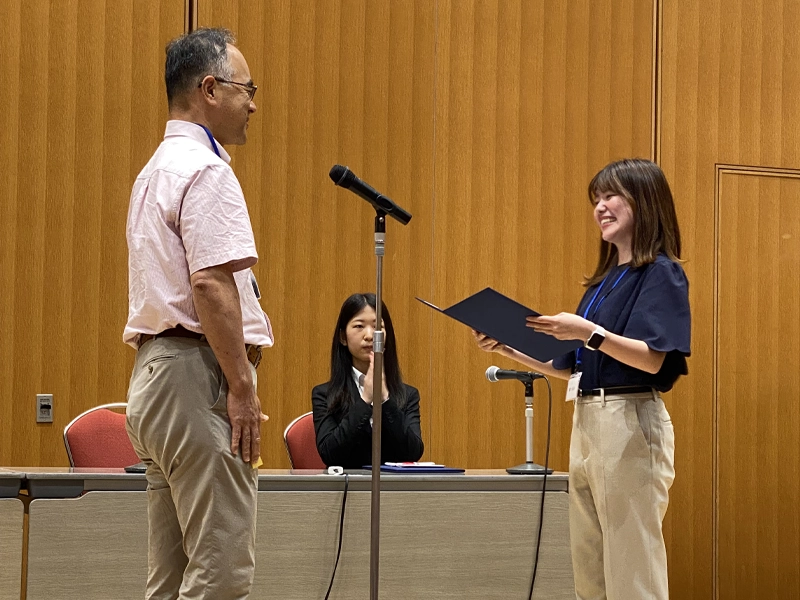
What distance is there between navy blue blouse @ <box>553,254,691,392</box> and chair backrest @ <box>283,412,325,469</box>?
1.61m

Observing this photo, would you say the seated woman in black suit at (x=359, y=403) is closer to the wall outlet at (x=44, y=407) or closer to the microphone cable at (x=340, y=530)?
the microphone cable at (x=340, y=530)

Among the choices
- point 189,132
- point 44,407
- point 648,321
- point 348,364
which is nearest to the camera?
point 189,132

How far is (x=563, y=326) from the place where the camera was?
248cm

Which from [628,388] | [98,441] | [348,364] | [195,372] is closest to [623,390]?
[628,388]

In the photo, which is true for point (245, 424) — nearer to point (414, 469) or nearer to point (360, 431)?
point (414, 469)

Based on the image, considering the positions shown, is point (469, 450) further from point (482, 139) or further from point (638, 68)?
point (638, 68)

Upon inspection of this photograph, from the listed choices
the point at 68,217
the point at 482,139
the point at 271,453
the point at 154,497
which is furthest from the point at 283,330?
the point at 154,497

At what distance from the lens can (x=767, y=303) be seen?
5.63m

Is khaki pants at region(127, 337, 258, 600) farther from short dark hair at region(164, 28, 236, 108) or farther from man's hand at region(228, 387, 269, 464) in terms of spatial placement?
short dark hair at region(164, 28, 236, 108)

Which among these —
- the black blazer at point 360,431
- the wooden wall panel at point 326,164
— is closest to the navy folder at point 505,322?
the black blazer at point 360,431

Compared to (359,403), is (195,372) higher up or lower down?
higher up

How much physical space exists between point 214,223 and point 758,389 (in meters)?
4.39

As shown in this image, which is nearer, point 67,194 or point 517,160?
point 67,194

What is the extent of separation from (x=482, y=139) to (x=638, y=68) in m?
1.01
